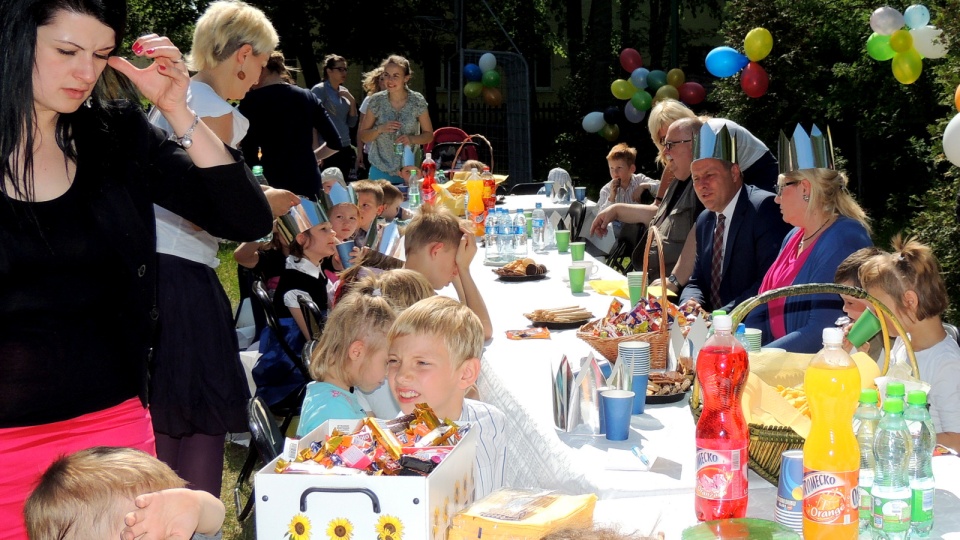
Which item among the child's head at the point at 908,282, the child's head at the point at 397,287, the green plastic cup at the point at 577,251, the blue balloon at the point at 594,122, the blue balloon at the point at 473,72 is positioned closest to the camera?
the child's head at the point at 908,282

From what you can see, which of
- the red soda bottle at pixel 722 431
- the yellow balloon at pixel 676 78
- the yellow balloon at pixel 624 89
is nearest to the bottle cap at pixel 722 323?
the red soda bottle at pixel 722 431

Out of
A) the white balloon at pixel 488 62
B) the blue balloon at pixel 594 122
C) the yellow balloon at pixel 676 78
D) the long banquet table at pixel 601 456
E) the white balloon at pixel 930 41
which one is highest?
the white balloon at pixel 488 62

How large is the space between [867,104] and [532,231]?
22.0 ft

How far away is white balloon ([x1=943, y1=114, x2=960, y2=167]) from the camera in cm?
526

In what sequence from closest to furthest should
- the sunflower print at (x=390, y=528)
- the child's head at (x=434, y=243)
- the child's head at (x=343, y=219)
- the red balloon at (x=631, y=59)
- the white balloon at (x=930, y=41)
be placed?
the sunflower print at (x=390, y=528) < the child's head at (x=434, y=243) < the child's head at (x=343, y=219) < the white balloon at (x=930, y=41) < the red balloon at (x=631, y=59)

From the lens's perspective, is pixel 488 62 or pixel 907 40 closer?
pixel 907 40

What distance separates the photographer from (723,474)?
1.57 metres

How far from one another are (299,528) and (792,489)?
2.66ft

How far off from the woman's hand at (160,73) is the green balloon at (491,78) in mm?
12621

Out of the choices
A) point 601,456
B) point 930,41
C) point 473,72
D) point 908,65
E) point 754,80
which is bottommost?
point 601,456

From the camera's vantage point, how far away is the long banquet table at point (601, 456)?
1.76 m

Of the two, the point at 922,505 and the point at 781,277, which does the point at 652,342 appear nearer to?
the point at 781,277

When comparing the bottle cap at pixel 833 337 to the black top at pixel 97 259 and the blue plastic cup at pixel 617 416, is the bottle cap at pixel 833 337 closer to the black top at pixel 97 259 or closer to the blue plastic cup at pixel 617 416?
the blue plastic cup at pixel 617 416

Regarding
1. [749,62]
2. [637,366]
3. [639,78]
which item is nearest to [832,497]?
[637,366]
